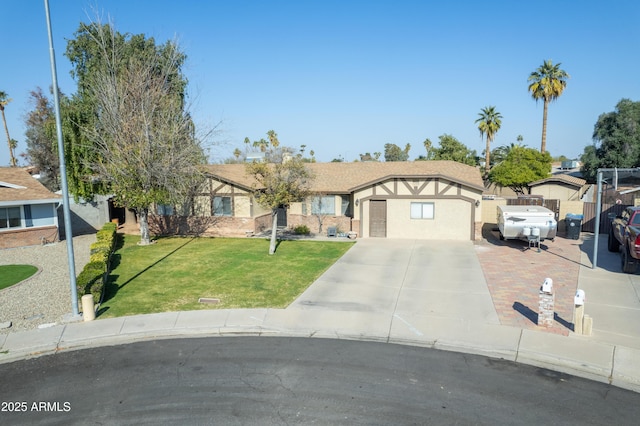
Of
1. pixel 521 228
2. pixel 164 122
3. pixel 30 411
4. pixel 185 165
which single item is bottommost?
pixel 30 411

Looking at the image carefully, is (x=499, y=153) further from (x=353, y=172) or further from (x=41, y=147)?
(x=41, y=147)

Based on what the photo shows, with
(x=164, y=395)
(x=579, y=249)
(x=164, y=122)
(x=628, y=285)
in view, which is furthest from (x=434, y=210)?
(x=164, y=395)

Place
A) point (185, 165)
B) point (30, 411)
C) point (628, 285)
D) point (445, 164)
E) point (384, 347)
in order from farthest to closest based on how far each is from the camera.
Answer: point (445, 164)
point (185, 165)
point (628, 285)
point (384, 347)
point (30, 411)

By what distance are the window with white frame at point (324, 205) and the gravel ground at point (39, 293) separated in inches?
513

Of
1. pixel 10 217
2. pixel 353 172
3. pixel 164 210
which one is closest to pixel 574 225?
pixel 353 172

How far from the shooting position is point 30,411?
721 centimetres

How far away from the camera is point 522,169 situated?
3759 centimetres

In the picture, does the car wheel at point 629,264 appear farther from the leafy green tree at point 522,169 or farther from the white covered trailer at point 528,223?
the leafy green tree at point 522,169

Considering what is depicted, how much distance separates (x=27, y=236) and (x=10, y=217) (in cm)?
127

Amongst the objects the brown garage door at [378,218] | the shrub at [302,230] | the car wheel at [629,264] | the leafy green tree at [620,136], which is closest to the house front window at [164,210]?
the shrub at [302,230]

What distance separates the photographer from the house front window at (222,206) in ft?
86.6

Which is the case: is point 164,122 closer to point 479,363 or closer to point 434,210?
point 434,210

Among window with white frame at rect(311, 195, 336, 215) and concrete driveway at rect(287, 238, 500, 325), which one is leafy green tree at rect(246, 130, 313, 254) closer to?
concrete driveway at rect(287, 238, 500, 325)

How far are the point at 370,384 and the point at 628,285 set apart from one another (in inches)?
434
